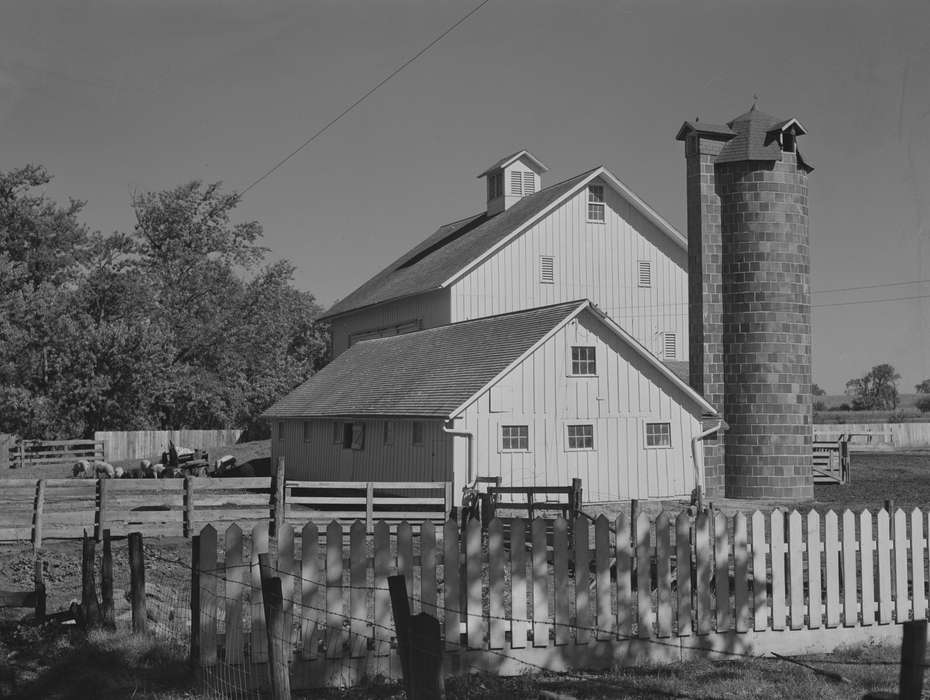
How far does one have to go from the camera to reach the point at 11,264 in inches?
2130

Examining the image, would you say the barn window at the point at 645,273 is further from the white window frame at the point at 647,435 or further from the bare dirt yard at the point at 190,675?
the bare dirt yard at the point at 190,675

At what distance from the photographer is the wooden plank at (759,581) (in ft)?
32.3

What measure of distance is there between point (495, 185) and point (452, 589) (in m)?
40.0

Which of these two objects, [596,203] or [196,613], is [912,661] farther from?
[596,203]

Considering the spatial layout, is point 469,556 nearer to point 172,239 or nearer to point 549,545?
point 549,545

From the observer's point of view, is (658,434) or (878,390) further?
(878,390)

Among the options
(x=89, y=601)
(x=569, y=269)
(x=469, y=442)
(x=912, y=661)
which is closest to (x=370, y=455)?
(x=469, y=442)

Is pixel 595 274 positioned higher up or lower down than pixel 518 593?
higher up

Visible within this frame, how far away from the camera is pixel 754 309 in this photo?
32.9 metres

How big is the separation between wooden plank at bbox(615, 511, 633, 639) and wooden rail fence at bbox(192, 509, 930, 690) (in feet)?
→ 0.04

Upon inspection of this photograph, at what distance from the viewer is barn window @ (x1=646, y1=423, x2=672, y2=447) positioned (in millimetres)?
29578

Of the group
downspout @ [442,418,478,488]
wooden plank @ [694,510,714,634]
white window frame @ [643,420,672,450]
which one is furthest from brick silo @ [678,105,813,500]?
wooden plank @ [694,510,714,634]

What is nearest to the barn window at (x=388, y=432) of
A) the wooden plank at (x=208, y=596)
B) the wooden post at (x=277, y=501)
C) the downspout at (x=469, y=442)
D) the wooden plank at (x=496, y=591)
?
the downspout at (x=469, y=442)

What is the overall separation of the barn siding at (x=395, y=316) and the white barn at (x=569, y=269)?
50 mm
